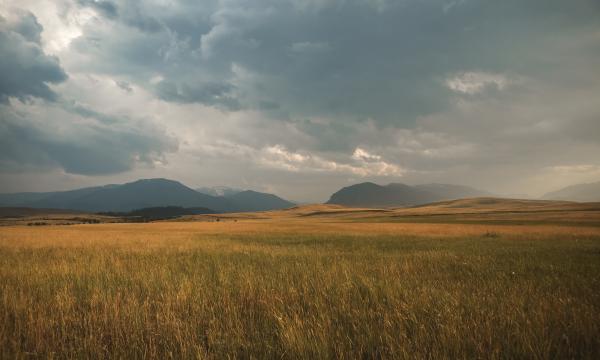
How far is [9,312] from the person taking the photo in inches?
202

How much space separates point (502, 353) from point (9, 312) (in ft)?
26.8

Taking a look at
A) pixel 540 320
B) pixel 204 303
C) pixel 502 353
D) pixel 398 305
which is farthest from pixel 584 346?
pixel 204 303

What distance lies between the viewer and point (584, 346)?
3373 millimetres

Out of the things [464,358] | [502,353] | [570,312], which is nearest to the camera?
[464,358]

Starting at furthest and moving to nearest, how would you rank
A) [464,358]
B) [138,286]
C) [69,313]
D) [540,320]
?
[138,286], [69,313], [540,320], [464,358]

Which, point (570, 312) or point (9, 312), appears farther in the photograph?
point (9, 312)

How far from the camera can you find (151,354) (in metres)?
3.38

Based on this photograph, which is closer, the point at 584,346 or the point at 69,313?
the point at 584,346

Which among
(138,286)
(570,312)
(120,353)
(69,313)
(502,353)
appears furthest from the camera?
(138,286)

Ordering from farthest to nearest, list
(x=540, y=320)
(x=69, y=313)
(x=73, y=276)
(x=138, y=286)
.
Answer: (x=73, y=276) < (x=138, y=286) < (x=69, y=313) < (x=540, y=320)

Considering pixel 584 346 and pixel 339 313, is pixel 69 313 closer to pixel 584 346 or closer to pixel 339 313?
pixel 339 313

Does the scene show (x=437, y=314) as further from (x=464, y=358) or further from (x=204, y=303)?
(x=204, y=303)

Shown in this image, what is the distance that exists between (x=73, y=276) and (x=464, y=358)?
10.2 meters

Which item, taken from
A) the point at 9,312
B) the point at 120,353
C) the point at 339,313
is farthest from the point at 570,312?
the point at 9,312
